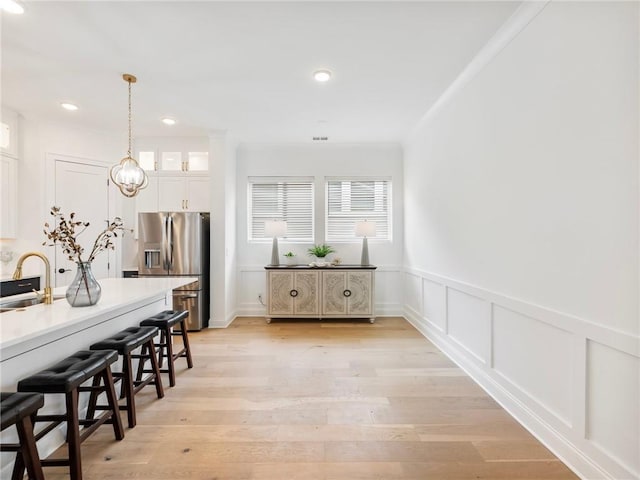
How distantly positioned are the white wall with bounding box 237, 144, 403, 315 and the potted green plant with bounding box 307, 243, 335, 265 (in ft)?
0.34

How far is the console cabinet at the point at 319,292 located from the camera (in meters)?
4.65

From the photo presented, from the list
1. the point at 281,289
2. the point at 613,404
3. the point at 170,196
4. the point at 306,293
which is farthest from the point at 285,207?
the point at 613,404

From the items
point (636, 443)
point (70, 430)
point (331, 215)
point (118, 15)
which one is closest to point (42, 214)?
point (118, 15)

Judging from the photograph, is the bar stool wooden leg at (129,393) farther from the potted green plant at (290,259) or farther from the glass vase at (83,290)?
the potted green plant at (290,259)

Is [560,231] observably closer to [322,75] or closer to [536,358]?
[536,358]

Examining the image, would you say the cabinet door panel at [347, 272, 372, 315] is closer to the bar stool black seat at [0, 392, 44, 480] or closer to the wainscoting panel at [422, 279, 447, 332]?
the wainscoting panel at [422, 279, 447, 332]

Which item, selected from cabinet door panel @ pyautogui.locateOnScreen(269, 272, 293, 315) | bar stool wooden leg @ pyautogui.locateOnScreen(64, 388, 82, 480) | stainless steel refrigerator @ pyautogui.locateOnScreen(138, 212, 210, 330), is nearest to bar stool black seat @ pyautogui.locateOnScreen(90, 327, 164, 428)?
bar stool wooden leg @ pyautogui.locateOnScreen(64, 388, 82, 480)

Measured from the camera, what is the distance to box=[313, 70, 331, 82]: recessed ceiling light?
9.05 feet

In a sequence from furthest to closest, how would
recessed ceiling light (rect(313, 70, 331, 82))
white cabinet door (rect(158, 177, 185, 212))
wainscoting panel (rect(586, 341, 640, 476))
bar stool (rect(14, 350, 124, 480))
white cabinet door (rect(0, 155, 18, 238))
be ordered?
white cabinet door (rect(158, 177, 185, 212)), white cabinet door (rect(0, 155, 18, 238)), recessed ceiling light (rect(313, 70, 331, 82)), bar stool (rect(14, 350, 124, 480)), wainscoting panel (rect(586, 341, 640, 476))

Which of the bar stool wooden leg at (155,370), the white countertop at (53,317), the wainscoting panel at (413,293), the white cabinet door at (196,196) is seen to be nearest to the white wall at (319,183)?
the wainscoting panel at (413,293)

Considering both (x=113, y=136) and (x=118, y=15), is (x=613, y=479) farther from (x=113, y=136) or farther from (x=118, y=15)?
(x=113, y=136)

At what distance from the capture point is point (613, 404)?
148 cm

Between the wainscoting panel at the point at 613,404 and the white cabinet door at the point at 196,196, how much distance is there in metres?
4.48

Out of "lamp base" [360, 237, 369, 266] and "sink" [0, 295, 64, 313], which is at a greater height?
"lamp base" [360, 237, 369, 266]
